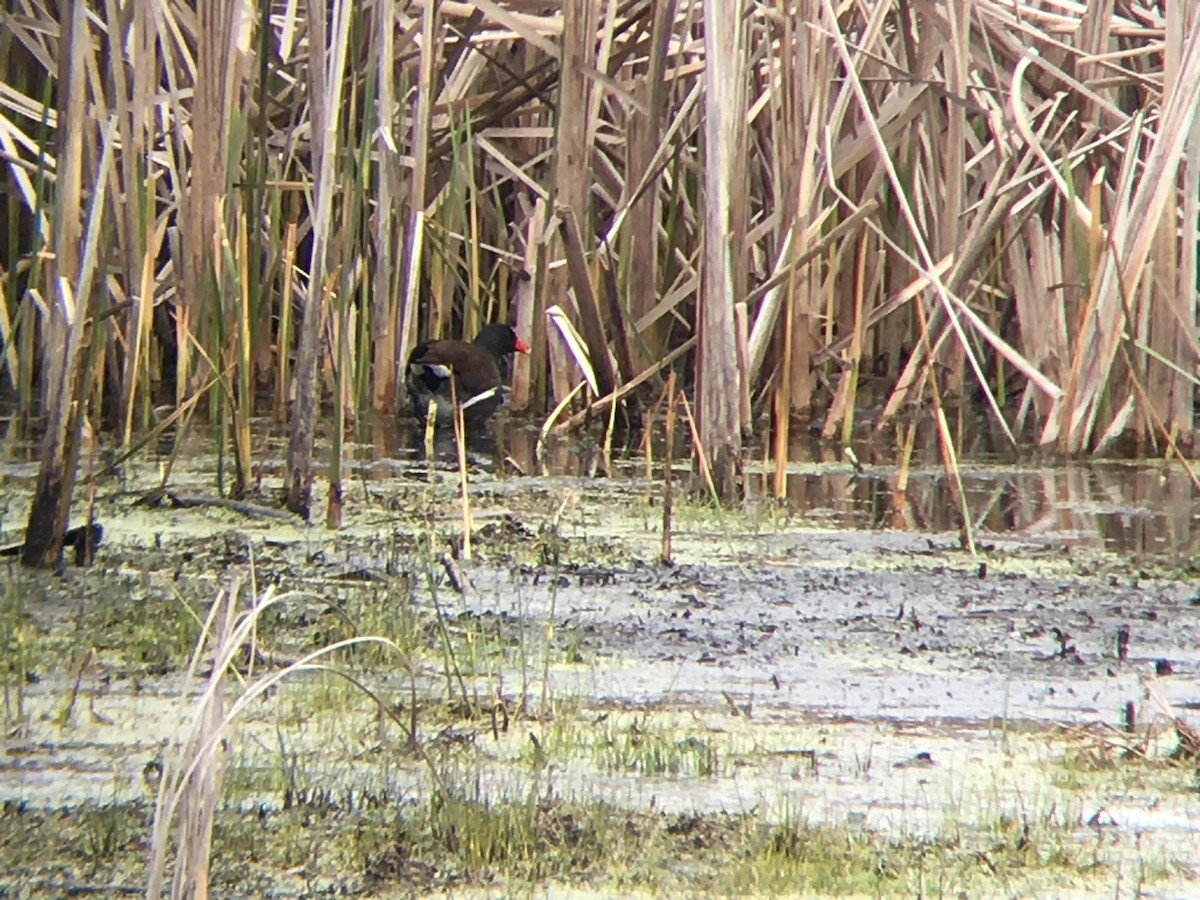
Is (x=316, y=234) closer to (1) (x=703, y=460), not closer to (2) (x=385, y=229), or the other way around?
(1) (x=703, y=460)

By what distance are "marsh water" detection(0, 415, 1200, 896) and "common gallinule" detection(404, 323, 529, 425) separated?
1.09 meters

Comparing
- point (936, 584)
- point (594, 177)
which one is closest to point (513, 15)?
point (594, 177)

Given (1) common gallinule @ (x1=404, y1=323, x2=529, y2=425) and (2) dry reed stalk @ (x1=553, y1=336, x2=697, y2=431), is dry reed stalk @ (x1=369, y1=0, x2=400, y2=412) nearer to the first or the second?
(1) common gallinule @ (x1=404, y1=323, x2=529, y2=425)

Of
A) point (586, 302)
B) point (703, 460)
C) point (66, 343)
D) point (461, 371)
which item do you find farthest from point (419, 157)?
point (66, 343)

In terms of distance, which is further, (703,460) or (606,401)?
(606,401)

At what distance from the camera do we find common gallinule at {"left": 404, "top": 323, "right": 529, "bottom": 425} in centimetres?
656

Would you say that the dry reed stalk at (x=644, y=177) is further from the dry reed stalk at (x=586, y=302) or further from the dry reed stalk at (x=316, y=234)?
the dry reed stalk at (x=316, y=234)

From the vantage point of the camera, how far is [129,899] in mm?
2205

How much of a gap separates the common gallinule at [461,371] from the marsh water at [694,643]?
43.1 inches

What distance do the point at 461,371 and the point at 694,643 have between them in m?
3.34

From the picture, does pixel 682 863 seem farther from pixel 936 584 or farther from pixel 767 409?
pixel 767 409

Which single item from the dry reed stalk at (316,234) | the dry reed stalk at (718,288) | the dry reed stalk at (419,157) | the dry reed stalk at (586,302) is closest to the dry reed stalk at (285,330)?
the dry reed stalk at (419,157)

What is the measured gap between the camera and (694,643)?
354 cm

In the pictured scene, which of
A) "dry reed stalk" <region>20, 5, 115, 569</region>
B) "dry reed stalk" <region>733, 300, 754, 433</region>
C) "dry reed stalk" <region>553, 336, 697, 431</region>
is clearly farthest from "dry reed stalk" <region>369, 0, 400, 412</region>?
"dry reed stalk" <region>20, 5, 115, 569</region>
